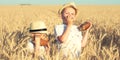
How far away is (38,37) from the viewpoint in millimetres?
3410

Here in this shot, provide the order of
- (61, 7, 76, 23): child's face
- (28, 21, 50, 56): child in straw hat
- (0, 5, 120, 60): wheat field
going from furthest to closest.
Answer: (61, 7, 76, 23): child's face < (28, 21, 50, 56): child in straw hat < (0, 5, 120, 60): wheat field

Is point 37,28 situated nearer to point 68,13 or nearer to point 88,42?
point 68,13

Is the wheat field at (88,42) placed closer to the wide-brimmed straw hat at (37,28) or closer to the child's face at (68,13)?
the wide-brimmed straw hat at (37,28)

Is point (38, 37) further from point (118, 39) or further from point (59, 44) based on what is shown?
point (118, 39)

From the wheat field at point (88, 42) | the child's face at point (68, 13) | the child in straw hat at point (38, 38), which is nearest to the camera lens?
the wheat field at point (88, 42)

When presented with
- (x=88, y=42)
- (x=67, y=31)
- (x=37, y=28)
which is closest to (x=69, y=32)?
(x=67, y=31)

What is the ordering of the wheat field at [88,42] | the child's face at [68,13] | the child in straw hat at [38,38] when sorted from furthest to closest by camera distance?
the child's face at [68,13], the child in straw hat at [38,38], the wheat field at [88,42]

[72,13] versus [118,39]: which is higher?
[72,13]

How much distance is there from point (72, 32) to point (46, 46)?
32 cm

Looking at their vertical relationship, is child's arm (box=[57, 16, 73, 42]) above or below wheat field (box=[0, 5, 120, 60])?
above

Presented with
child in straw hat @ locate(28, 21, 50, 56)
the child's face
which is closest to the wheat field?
child in straw hat @ locate(28, 21, 50, 56)

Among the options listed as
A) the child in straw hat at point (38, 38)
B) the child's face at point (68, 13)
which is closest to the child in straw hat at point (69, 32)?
the child's face at point (68, 13)

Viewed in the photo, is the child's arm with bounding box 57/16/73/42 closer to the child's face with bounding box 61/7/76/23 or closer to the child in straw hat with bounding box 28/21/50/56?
the child's face with bounding box 61/7/76/23

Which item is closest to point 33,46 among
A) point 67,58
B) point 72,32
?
point 72,32
